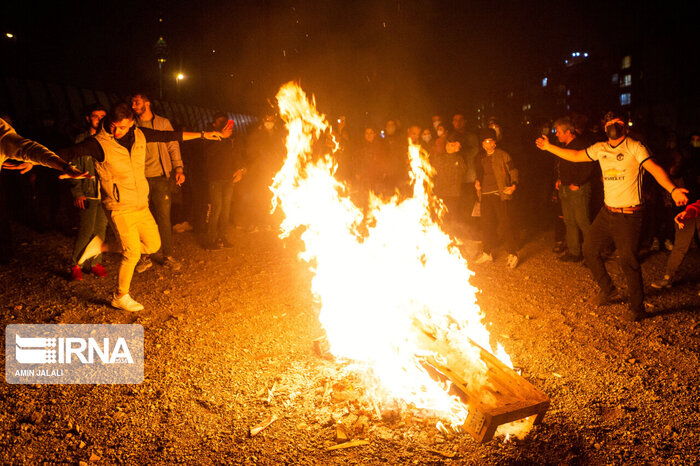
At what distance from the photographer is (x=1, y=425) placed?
11.3 ft

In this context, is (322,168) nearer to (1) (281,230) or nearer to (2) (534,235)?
(1) (281,230)

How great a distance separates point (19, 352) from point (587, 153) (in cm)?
673

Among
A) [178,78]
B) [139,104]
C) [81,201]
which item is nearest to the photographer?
[81,201]

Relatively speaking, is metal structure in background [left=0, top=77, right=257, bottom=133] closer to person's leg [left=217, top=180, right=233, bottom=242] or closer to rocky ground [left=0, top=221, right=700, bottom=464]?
person's leg [left=217, top=180, right=233, bottom=242]

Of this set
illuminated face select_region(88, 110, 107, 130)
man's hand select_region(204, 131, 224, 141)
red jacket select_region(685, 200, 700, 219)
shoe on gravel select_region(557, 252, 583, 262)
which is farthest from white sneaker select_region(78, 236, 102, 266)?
shoe on gravel select_region(557, 252, 583, 262)

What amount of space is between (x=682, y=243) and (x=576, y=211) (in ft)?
4.96

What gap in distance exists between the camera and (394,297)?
187 inches

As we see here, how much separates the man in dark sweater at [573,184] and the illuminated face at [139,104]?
6215mm

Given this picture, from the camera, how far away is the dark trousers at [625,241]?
528 centimetres

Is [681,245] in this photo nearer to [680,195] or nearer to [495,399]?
[680,195]

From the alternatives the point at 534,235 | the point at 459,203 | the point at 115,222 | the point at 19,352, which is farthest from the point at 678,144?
the point at 19,352

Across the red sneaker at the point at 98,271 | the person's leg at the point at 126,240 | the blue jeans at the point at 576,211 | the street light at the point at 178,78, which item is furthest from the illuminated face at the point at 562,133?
the street light at the point at 178,78

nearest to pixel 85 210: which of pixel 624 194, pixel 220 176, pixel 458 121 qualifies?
pixel 220 176

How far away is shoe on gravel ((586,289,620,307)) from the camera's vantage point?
5.94 metres
